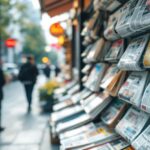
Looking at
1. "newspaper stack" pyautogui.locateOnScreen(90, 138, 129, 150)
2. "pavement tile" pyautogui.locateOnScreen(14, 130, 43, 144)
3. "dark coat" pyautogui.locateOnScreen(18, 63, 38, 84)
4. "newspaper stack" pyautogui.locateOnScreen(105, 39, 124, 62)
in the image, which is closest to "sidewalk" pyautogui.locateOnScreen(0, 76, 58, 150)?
"pavement tile" pyautogui.locateOnScreen(14, 130, 43, 144)

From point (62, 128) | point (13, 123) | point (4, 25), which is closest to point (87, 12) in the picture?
point (62, 128)

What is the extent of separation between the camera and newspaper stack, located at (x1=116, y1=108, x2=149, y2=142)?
7.36ft

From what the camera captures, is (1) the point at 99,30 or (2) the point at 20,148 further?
(2) the point at 20,148

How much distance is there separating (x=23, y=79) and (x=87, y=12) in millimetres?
4666

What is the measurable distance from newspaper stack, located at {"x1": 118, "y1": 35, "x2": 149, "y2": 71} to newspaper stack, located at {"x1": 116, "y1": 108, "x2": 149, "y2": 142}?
15.6 inches

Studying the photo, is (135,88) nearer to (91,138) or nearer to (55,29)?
(91,138)

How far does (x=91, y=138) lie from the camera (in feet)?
9.91

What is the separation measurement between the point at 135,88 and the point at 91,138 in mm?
992

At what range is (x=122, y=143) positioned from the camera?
8.71ft

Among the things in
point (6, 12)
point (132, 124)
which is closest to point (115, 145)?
point (132, 124)

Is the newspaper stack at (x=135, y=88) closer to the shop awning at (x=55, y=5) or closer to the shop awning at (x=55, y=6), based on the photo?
the shop awning at (x=55, y=5)

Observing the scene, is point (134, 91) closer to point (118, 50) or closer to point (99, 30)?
point (118, 50)

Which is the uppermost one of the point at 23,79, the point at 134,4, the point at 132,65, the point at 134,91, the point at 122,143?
the point at 134,4

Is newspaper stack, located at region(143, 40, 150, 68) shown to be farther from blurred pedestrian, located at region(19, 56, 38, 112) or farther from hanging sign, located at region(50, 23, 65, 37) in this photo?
hanging sign, located at region(50, 23, 65, 37)
